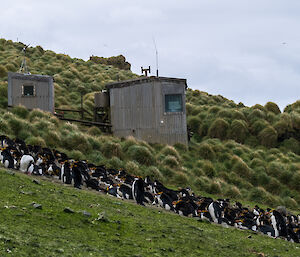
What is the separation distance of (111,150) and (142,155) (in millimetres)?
1814

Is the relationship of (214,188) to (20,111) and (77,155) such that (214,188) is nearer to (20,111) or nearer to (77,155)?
(77,155)

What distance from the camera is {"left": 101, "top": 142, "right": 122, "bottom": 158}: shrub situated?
24.7 m

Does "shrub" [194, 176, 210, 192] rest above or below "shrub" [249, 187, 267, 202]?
above

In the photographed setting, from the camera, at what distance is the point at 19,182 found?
11.8m

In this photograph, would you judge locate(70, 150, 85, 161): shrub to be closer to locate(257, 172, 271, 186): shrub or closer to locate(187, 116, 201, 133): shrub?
locate(257, 172, 271, 186): shrub

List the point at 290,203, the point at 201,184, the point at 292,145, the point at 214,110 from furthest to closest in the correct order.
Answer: the point at 214,110 → the point at 292,145 → the point at 290,203 → the point at 201,184

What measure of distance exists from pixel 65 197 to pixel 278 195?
Result: 18.2 m

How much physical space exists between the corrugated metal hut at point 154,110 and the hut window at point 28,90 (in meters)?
6.66

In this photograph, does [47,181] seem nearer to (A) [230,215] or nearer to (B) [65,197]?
(B) [65,197]

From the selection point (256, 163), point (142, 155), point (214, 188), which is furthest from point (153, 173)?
point (256, 163)

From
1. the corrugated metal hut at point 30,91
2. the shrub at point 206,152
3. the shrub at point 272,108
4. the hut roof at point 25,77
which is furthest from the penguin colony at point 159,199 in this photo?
the shrub at point 272,108

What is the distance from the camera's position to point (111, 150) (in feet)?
81.4

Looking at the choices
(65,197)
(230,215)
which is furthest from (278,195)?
(65,197)

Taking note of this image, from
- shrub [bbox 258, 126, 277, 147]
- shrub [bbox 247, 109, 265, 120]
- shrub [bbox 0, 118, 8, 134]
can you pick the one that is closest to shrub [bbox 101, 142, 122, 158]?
shrub [bbox 0, 118, 8, 134]
